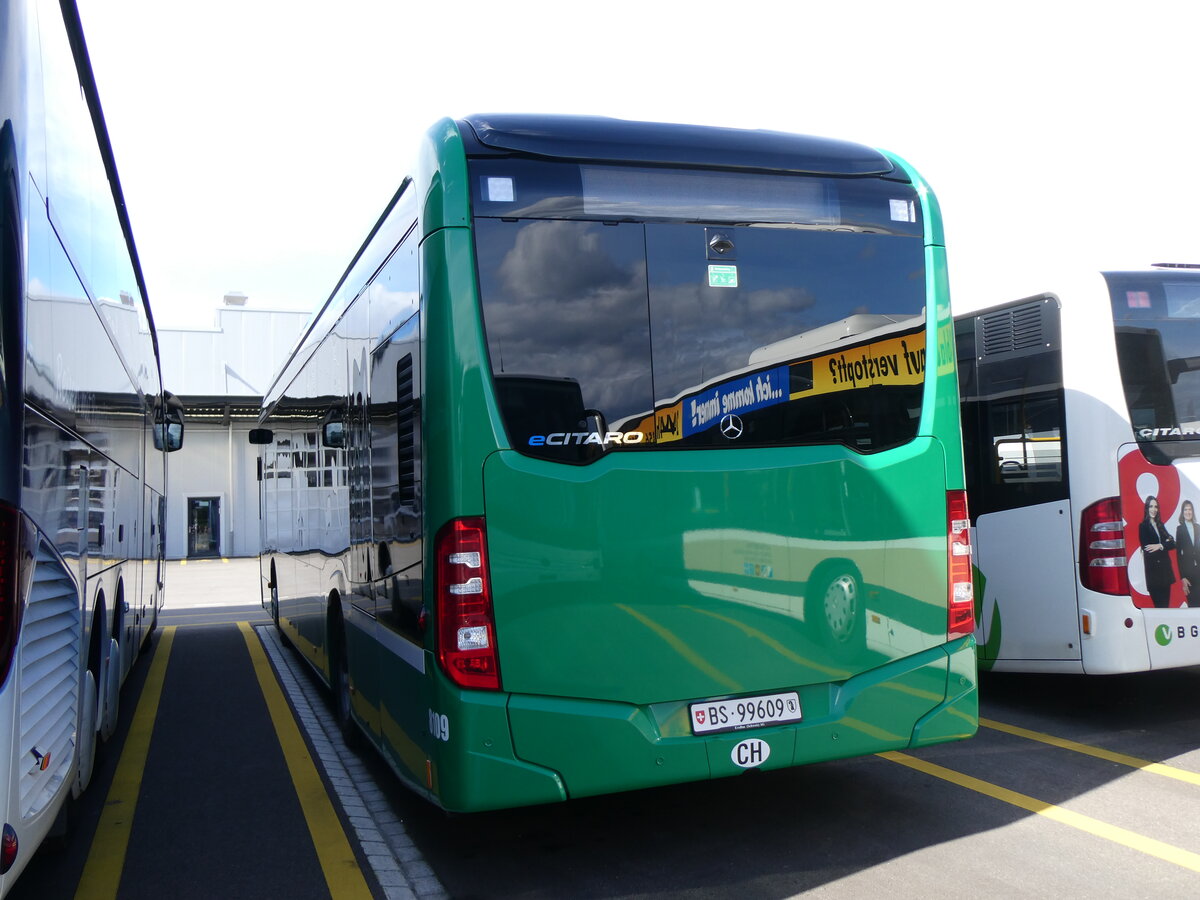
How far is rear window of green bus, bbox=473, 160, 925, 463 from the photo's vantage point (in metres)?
4.25

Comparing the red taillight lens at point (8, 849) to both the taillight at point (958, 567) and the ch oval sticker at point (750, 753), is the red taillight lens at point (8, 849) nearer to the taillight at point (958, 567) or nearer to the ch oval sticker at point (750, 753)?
the ch oval sticker at point (750, 753)

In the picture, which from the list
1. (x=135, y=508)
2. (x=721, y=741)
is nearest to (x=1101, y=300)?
(x=721, y=741)

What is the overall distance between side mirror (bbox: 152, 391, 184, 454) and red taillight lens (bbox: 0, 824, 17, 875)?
27.4 feet

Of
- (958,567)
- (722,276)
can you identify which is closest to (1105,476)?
(958,567)

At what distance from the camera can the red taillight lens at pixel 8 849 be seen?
3.14m

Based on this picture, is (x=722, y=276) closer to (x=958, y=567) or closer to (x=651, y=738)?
(x=958, y=567)

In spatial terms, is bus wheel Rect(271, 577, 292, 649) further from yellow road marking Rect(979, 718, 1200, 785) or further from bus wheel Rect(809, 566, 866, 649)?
bus wheel Rect(809, 566, 866, 649)

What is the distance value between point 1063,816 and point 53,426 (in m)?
4.75

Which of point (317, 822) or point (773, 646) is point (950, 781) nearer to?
point (773, 646)

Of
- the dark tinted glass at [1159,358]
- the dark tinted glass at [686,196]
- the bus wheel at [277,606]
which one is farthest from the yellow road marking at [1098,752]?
the bus wheel at [277,606]

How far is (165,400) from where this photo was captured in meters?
12.8

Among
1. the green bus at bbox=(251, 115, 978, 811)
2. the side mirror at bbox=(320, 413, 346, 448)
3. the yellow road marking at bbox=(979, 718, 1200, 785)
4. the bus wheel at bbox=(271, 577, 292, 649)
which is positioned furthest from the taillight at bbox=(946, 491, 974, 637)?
the bus wheel at bbox=(271, 577, 292, 649)

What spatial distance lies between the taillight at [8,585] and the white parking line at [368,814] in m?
1.92

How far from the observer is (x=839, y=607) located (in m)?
4.61
